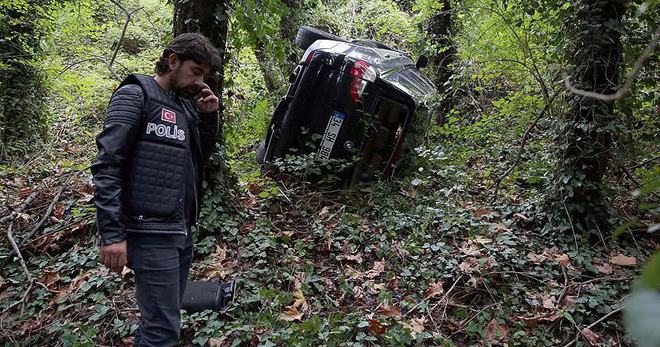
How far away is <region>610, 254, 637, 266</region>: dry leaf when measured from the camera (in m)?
4.26

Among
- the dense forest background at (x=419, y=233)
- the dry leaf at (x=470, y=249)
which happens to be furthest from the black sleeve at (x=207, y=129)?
the dry leaf at (x=470, y=249)

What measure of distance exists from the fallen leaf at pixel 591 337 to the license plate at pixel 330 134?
3676 millimetres

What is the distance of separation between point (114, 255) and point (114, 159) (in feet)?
1.73

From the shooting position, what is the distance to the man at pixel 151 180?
2.55 m

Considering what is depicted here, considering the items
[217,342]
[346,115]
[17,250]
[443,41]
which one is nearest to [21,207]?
[17,250]

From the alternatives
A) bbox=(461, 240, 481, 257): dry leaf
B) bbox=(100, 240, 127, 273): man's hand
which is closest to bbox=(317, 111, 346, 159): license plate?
A: bbox=(461, 240, 481, 257): dry leaf

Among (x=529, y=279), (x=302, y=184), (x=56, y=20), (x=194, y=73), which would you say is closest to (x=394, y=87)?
(x=302, y=184)

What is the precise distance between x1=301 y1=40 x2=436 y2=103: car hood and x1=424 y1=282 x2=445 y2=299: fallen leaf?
277cm

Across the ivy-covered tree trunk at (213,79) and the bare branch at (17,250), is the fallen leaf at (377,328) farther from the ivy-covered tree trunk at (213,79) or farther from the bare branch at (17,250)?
the bare branch at (17,250)

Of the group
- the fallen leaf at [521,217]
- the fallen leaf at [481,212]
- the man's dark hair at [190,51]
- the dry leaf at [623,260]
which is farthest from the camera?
the fallen leaf at [481,212]

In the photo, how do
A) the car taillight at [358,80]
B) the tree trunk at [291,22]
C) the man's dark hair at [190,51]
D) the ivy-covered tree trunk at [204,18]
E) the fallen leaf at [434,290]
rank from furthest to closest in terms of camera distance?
the tree trunk at [291,22] → the car taillight at [358,80] → the ivy-covered tree trunk at [204,18] → the fallen leaf at [434,290] → the man's dark hair at [190,51]

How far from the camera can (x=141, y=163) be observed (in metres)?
2.69

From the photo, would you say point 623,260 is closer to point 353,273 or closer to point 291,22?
point 353,273

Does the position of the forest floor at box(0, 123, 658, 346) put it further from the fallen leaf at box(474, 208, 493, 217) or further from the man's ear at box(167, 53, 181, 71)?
the man's ear at box(167, 53, 181, 71)
